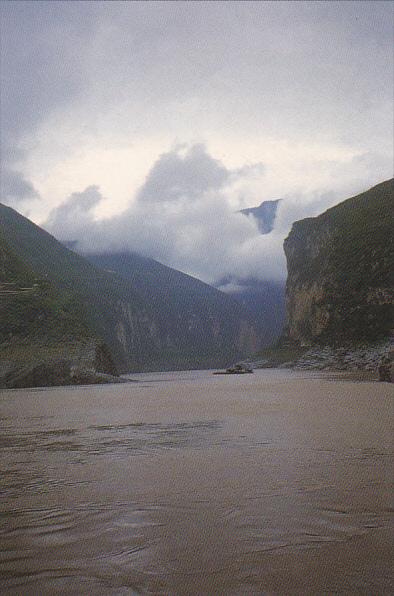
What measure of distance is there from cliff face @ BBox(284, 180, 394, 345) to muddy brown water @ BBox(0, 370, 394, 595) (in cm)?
7271

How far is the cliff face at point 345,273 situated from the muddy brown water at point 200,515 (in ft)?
239

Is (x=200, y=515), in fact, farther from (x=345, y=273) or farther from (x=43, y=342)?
(x=345, y=273)

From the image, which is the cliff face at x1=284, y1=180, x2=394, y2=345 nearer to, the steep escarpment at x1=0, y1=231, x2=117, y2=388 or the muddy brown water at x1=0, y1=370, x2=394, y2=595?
the steep escarpment at x1=0, y1=231, x2=117, y2=388

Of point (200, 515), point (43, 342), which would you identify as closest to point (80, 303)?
point (43, 342)

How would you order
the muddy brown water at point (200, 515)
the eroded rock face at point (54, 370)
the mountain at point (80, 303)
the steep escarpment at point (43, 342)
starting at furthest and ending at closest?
the mountain at point (80, 303)
the steep escarpment at point (43, 342)
the eroded rock face at point (54, 370)
the muddy brown water at point (200, 515)

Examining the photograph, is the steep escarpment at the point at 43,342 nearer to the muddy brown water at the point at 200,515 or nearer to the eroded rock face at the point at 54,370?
A: the eroded rock face at the point at 54,370

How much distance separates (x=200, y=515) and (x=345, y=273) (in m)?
87.9

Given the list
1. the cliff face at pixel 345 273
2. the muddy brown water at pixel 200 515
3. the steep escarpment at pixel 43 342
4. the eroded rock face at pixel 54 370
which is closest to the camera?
the muddy brown water at pixel 200 515

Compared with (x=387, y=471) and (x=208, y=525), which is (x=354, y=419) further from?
(x=208, y=525)

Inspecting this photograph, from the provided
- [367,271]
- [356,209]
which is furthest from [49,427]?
[356,209]

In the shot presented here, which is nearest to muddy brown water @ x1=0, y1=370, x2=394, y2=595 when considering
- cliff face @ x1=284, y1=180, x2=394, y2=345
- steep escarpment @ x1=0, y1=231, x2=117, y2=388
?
steep escarpment @ x1=0, y1=231, x2=117, y2=388

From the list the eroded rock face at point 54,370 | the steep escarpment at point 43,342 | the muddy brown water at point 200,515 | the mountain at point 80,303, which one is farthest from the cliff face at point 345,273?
the muddy brown water at point 200,515

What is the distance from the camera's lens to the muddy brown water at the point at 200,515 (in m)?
2.78

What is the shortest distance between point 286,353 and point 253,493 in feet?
334
